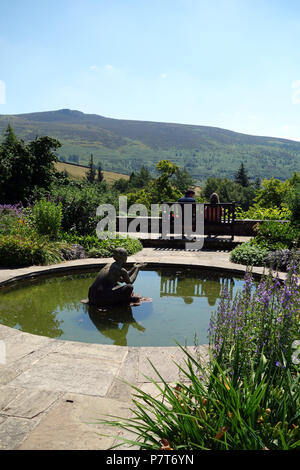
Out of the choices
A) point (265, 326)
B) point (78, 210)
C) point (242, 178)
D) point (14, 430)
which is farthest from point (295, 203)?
point (242, 178)

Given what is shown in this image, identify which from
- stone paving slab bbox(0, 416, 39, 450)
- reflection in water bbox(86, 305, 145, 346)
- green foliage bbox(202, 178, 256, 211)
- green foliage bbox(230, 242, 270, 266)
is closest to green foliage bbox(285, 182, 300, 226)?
green foliage bbox(230, 242, 270, 266)

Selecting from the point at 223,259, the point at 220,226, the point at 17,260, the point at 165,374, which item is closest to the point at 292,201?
the point at 220,226

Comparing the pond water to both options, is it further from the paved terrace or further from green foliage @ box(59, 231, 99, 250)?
green foliage @ box(59, 231, 99, 250)

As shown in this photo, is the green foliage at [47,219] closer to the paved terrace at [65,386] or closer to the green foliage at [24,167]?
the paved terrace at [65,386]

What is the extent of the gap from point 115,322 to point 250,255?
402cm

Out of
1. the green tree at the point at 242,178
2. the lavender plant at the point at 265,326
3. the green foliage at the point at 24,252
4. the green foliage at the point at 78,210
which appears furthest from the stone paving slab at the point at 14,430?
the green tree at the point at 242,178

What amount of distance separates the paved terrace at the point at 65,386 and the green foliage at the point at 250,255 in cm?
431

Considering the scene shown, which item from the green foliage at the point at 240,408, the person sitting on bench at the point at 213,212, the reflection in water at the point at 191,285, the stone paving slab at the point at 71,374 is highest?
the person sitting on bench at the point at 213,212

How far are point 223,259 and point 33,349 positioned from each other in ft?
17.7

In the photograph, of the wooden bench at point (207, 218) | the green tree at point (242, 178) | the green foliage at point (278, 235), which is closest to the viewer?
the green foliage at point (278, 235)

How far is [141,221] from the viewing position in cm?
1227

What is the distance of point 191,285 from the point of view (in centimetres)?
614

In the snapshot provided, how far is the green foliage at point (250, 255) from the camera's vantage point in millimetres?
7207
